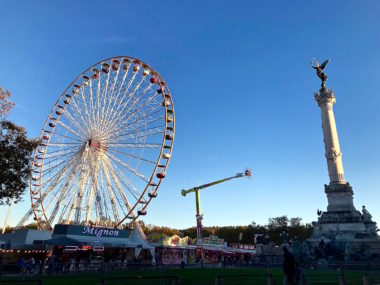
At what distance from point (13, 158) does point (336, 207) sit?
31306 millimetres

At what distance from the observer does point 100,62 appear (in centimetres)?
3947

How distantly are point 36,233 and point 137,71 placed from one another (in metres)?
19.9

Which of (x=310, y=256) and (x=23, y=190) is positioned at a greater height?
(x=23, y=190)

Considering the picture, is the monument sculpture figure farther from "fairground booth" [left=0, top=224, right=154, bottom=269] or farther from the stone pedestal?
"fairground booth" [left=0, top=224, right=154, bottom=269]

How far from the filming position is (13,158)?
68.1 ft

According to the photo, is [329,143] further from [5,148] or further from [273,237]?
[273,237]

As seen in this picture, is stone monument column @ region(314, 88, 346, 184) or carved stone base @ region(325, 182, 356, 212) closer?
carved stone base @ region(325, 182, 356, 212)

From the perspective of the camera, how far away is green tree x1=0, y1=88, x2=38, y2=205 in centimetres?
2030

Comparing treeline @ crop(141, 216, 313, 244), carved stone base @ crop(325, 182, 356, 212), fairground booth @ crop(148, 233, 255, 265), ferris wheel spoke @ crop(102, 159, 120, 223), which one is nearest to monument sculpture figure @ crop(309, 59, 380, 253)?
carved stone base @ crop(325, 182, 356, 212)

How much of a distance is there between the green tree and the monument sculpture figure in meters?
28.0

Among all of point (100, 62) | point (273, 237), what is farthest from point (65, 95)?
point (273, 237)

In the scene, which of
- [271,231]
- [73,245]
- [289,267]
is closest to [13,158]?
[73,245]

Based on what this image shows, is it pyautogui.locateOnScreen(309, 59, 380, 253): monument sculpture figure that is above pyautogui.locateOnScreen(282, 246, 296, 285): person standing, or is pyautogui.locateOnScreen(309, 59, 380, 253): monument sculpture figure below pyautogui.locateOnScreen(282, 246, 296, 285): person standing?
above

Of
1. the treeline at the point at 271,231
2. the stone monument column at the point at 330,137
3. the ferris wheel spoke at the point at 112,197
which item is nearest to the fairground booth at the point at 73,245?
the ferris wheel spoke at the point at 112,197
